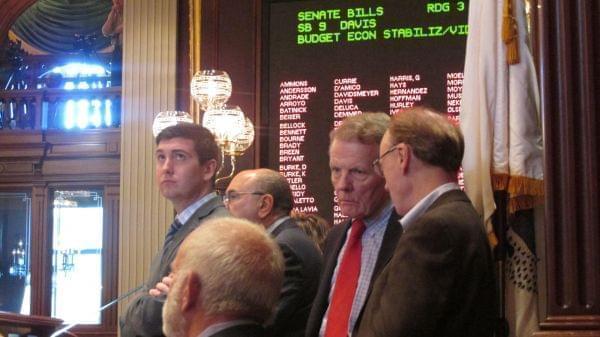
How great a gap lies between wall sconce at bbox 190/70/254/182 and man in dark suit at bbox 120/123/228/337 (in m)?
2.60

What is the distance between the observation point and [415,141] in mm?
2338

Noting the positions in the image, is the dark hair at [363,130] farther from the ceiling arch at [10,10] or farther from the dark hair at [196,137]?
the ceiling arch at [10,10]

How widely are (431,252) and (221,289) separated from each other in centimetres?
48

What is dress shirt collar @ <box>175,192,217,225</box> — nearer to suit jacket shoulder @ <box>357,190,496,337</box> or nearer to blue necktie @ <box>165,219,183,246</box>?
blue necktie @ <box>165,219,183,246</box>

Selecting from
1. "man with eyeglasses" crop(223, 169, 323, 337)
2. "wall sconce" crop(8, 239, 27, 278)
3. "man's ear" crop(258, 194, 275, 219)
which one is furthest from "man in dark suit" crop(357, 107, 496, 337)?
"wall sconce" crop(8, 239, 27, 278)

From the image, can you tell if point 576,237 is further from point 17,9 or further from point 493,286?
point 17,9

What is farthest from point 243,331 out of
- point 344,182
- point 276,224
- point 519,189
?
point 276,224

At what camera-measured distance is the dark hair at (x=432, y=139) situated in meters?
2.33

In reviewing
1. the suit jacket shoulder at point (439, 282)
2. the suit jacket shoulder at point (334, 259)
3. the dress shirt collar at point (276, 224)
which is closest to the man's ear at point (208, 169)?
the dress shirt collar at point (276, 224)

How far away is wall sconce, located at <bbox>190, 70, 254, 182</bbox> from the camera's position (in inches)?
239

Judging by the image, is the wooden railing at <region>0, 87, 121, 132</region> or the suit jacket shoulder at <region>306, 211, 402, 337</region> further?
the wooden railing at <region>0, 87, 121, 132</region>

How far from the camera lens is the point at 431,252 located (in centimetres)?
216

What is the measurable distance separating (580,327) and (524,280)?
53 cm

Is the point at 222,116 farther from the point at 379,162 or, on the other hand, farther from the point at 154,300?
the point at 379,162
